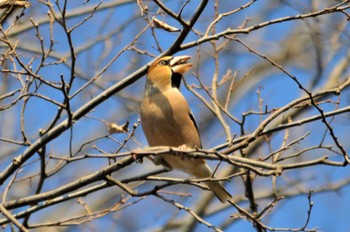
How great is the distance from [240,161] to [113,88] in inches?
57.6

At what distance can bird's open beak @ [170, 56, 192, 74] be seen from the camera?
605cm

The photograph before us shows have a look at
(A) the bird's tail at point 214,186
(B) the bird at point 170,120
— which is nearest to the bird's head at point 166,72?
(B) the bird at point 170,120

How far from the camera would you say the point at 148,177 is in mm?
4527

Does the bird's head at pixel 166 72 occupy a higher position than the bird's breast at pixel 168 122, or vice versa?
the bird's head at pixel 166 72

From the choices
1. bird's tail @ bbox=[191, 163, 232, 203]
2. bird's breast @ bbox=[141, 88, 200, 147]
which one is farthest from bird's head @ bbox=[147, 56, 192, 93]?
bird's tail @ bbox=[191, 163, 232, 203]

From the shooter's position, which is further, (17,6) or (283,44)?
(283,44)

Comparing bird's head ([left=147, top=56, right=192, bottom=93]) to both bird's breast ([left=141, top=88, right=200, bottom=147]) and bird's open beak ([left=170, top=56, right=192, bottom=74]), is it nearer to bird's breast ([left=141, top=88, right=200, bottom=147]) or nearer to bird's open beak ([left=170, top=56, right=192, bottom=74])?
bird's open beak ([left=170, top=56, right=192, bottom=74])

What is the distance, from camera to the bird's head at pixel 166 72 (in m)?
6.01

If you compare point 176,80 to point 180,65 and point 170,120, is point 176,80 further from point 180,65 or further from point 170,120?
point 170,120

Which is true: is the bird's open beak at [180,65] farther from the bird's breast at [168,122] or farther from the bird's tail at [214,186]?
the bird's tail at [214,186]

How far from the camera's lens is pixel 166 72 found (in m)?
6.05

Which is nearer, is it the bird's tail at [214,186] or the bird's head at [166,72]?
the bird's tail at [214,186]

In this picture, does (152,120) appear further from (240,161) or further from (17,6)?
(240,161)

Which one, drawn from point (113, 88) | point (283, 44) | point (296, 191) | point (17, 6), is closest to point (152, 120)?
point (113, 88)
